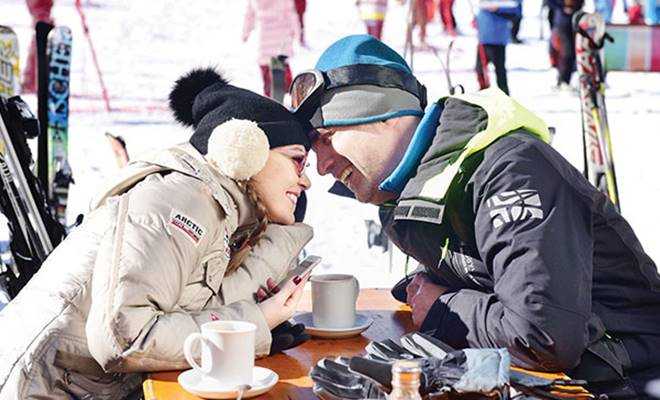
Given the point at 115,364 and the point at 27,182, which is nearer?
the point at 115,364

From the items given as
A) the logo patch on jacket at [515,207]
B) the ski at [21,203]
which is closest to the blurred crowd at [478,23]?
the ski at [21,203]

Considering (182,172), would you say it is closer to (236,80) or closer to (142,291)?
(142,291)

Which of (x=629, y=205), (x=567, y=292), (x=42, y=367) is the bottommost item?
(x=629, y=205)

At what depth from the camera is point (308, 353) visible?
2.08 meters

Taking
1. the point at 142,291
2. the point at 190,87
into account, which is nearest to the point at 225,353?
the point at 142,291

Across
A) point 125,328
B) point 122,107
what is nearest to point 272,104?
point 125,328

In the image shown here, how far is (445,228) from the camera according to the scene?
7.34 feet

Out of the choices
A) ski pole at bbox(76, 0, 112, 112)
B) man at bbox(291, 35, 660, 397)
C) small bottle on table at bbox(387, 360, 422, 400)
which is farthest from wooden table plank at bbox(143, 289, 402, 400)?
ski pole at bbox(76, 0, 112, 112)

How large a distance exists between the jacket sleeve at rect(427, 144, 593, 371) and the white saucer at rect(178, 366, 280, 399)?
425 millimetres

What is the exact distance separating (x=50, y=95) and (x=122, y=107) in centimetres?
124

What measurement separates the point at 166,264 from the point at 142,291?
7 cm

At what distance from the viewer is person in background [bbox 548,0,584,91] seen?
247 inches

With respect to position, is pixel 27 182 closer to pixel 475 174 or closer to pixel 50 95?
pixel 50 95

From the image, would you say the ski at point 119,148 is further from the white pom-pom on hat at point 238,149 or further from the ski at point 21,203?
the white pom-pom on hat at point 238,149
